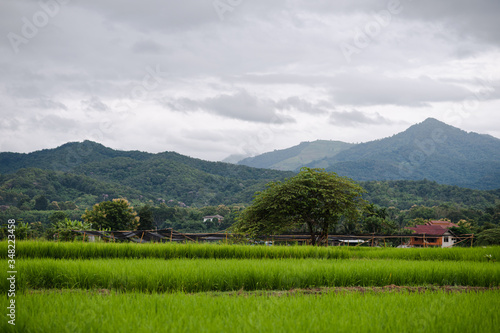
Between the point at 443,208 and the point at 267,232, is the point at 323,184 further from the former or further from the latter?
the point at 443,208

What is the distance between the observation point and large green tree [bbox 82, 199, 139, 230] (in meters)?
44.0

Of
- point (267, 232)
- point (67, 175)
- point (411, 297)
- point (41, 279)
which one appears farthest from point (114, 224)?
point (67, 175)

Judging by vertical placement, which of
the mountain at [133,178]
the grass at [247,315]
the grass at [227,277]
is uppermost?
the mountain at [133,178]

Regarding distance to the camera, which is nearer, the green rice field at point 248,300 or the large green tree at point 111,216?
the green rice field at point 248,300

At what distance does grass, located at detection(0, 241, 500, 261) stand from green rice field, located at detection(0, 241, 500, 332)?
438cm

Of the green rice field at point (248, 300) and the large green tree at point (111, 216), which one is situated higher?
the green rice field at point (248, 300)

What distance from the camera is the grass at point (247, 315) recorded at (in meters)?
3.99

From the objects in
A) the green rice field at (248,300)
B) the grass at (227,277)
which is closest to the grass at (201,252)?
the grass at (227,277)

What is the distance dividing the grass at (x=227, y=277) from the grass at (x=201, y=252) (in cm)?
423

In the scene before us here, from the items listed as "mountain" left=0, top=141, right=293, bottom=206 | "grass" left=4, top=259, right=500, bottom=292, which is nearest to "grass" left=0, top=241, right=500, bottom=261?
"grass" left=4, top=259, right=500, bottom=292

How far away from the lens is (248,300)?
18.0ft

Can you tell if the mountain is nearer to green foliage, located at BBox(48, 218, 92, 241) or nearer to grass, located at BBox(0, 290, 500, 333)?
green foliage, located at BBox(48, 218, 92, 241)

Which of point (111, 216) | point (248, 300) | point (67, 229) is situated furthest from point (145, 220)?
point (248, 300)

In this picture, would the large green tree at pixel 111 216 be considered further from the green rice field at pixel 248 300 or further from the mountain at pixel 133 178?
the mountain at pixel 133 178
